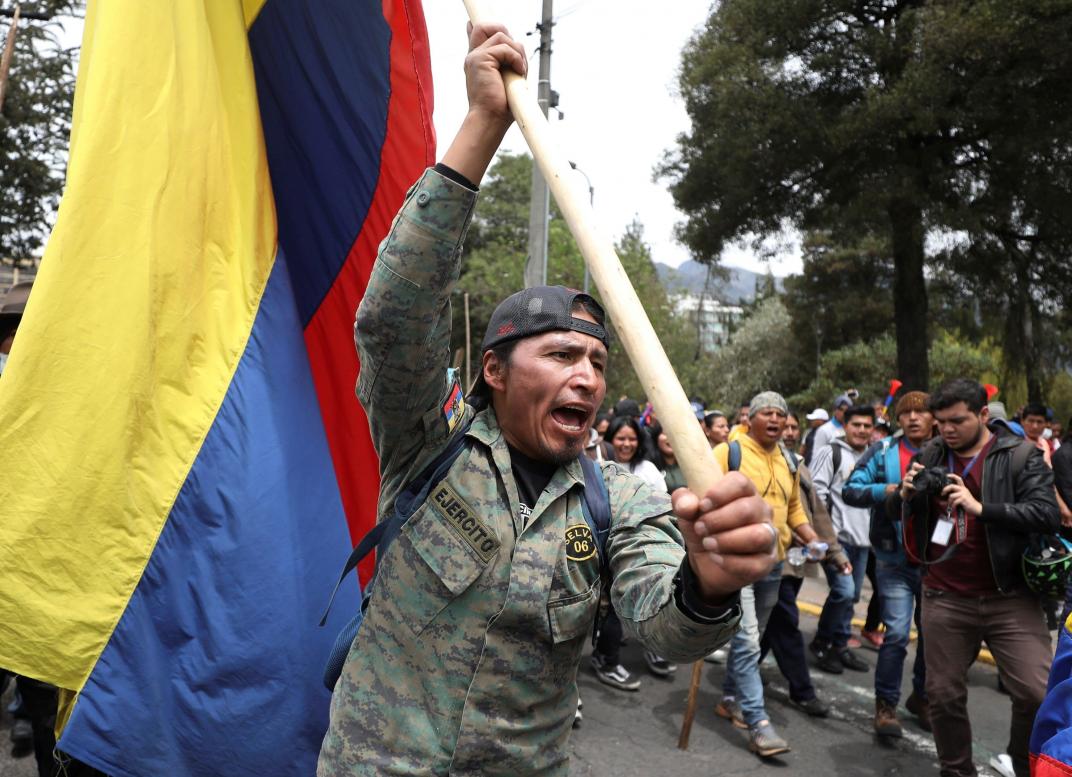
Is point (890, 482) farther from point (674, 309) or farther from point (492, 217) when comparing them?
point (674, 309)

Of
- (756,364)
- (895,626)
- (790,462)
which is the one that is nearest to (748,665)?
(895,626)

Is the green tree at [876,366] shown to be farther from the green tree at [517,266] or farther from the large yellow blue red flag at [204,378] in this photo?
the large yellow blue red flag at [204,378]

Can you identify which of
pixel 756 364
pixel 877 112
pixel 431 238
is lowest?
pixel 431 238

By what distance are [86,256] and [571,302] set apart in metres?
1.64

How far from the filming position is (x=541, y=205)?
10516mm

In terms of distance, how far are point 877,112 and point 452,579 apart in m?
13.0

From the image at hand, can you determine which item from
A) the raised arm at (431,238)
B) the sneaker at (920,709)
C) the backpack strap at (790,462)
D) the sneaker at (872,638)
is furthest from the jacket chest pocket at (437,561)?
the sneaker at (872,638)

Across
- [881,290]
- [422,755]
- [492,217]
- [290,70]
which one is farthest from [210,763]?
[492,217]

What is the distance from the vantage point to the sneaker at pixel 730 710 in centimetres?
538

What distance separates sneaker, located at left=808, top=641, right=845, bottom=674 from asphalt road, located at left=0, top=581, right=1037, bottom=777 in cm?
11

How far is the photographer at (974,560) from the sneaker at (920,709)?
1251 millimetres

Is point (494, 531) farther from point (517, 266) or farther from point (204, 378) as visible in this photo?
point (517, 266)

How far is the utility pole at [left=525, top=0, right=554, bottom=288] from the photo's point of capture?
10.6 m

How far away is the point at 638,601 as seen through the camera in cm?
176
